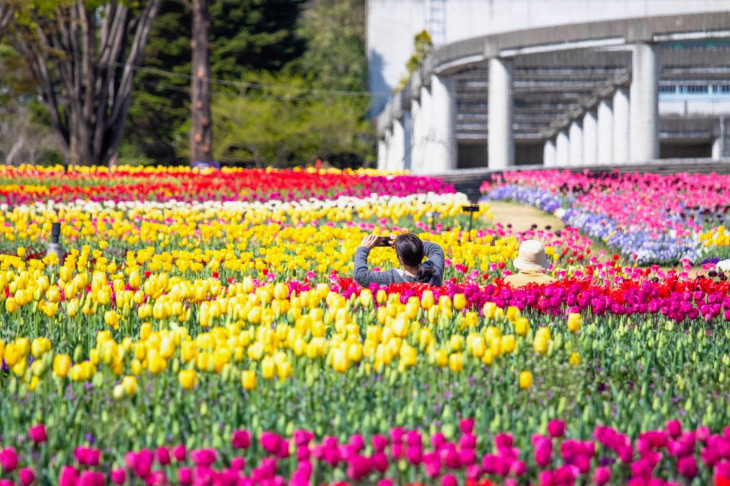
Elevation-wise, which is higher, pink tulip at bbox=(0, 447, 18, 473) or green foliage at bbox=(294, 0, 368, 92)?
Result: green foliage at bbox=(294, 0, 368, 92)

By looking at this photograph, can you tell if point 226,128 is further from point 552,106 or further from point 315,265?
point 315,265

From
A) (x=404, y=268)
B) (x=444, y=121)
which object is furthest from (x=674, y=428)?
(x=444, y=121)

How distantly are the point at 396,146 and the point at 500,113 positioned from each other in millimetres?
15882

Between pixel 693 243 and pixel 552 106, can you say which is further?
pixel 552 106

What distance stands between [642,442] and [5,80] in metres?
34.0

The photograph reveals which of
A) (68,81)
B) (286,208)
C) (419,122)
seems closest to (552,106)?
(419,122)

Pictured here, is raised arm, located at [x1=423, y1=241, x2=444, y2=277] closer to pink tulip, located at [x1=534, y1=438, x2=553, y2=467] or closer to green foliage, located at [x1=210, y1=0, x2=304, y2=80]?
pink tulip, located at [x1=534, y1=438, x2=553, y2=467]

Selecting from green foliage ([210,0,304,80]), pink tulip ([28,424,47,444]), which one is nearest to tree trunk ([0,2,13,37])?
pink tulip ([28,424,47,444])

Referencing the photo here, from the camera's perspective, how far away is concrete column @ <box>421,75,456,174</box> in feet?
97.9

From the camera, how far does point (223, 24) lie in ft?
136

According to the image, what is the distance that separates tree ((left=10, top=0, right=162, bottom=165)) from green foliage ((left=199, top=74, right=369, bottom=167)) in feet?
42.7

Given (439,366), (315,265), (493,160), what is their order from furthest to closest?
(493,160), (315,265), (439,366)

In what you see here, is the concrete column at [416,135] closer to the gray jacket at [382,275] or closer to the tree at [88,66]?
the tree at [88,66]

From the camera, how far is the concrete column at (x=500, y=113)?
26.8 metres
